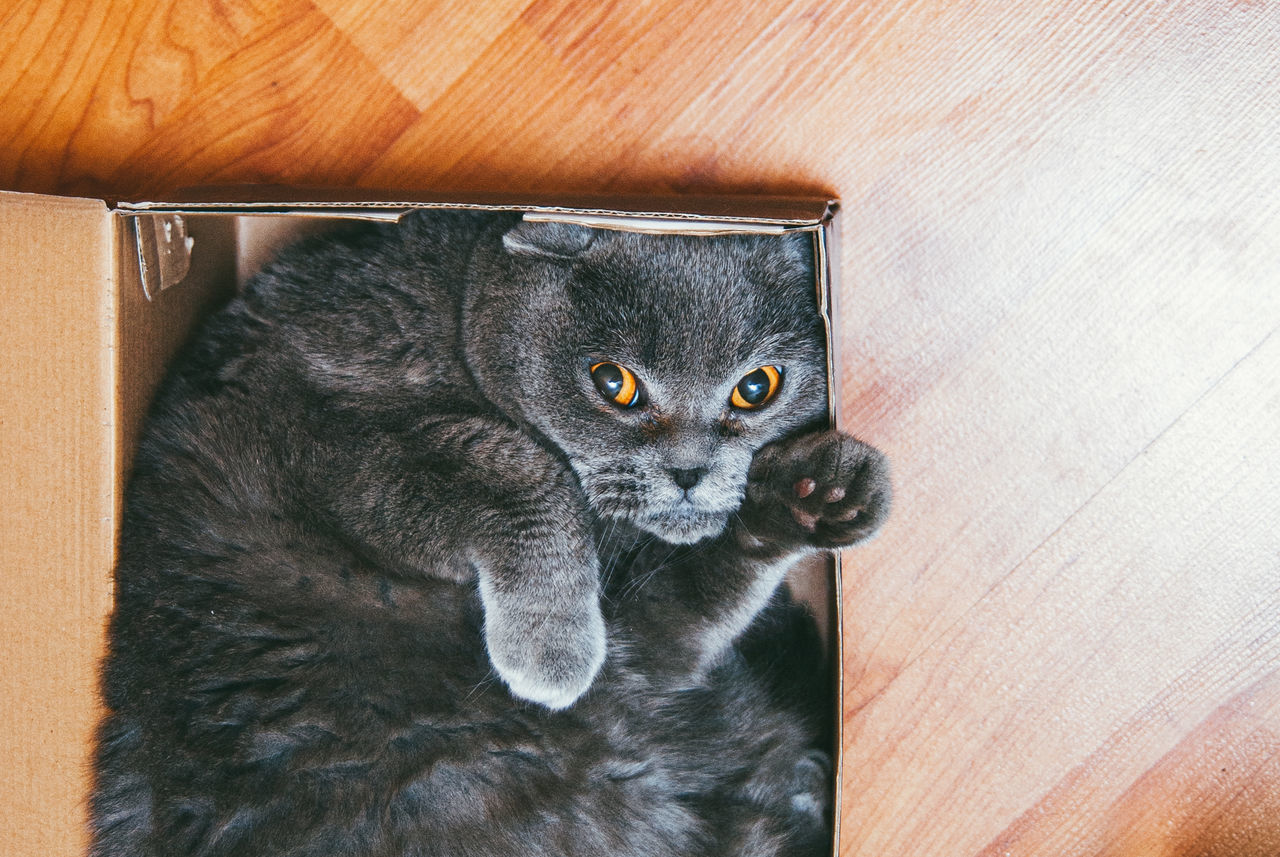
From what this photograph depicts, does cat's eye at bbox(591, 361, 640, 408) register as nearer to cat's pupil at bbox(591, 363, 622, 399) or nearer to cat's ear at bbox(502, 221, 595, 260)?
cat's pupil at bbox(591, 363, 622, 399)

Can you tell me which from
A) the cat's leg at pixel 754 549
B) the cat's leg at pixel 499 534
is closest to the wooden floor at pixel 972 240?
the cat's leg at pixel 754 549

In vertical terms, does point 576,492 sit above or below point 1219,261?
below

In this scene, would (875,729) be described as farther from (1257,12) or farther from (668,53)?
(1257,12)

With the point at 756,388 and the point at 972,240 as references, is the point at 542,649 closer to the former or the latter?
the point at 756,388

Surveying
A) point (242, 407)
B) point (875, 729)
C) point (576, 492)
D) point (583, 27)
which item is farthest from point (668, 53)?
point (875, 729)

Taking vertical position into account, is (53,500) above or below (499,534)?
below

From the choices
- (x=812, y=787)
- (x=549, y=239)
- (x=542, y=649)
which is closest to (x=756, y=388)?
(x=549, y=239)
